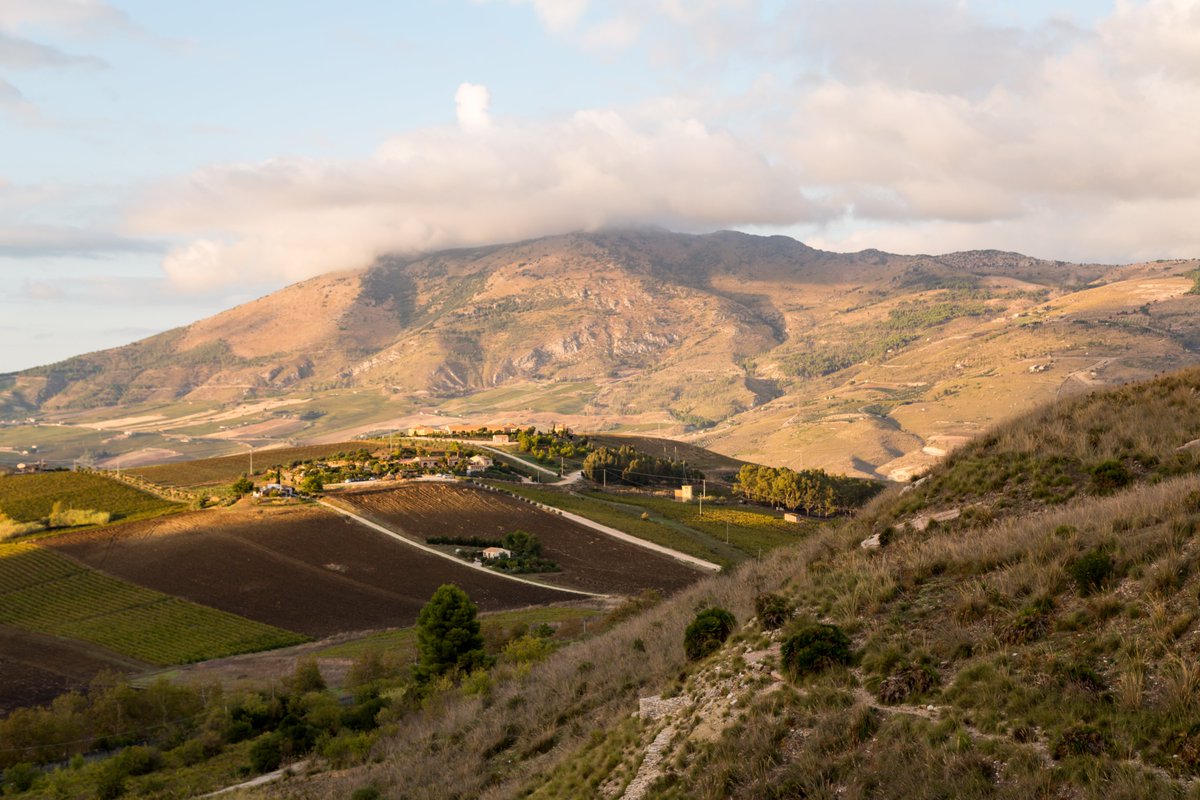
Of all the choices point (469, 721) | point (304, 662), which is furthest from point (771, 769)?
point (304, 662)

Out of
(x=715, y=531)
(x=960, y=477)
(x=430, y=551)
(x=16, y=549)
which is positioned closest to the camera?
(x=960, y=477)

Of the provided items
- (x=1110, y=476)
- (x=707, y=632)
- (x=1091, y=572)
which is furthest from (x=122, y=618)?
(x=1091, y=572)

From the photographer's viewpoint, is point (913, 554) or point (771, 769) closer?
point (771, 769)

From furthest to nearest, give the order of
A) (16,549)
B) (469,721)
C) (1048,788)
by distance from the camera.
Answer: (16,549)
(469,721)
(1048,788)

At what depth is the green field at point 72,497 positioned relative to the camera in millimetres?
134125

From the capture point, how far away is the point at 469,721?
36.0 meters

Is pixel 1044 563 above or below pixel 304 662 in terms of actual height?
above

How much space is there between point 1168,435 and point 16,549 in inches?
5247

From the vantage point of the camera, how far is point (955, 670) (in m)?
18.9

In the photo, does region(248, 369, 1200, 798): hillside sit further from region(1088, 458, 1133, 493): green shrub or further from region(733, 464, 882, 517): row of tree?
region(733, 464, 882, 517): row of tree

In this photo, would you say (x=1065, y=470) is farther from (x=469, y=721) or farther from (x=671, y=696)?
(x=469, y=721)

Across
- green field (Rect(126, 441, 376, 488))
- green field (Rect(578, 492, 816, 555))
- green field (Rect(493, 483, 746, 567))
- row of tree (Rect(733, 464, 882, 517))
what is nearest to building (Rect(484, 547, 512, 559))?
green field (Rect(493, 483, 746, 567))

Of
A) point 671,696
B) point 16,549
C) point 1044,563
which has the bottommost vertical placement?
point 16,549

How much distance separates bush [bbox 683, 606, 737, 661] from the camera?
2696 centimetres
